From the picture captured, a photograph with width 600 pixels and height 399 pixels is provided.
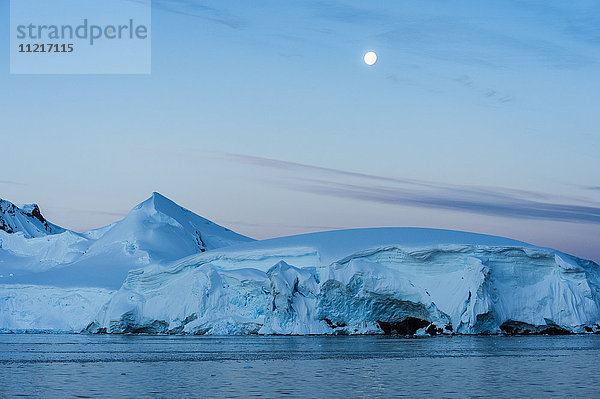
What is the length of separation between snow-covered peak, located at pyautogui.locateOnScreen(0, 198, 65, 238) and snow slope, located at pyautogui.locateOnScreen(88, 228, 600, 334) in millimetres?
36079

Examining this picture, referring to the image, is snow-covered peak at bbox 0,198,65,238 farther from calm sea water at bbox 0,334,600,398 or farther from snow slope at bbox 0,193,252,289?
calm sea water at bbox 0,334,600,398

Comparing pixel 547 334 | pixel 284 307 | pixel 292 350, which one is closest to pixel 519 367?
pixel 292 350

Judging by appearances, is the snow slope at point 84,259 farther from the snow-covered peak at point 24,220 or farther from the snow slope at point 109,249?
the snow-covered peak at point 24,220

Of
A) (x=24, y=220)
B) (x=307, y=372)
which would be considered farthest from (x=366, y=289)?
(x=24, y=220)

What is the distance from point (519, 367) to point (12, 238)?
50986mm

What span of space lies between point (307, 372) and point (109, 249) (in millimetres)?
40417

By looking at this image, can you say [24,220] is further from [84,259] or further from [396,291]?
[396,291]

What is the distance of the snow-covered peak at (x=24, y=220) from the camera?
71125 millimetres

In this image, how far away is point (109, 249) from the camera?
54.9 meters

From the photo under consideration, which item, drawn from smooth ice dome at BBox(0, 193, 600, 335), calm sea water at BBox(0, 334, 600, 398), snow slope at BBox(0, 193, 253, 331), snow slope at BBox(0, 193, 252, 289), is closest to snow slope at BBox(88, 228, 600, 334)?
smooth ice dome at BBox(0, 193, 600, 335)

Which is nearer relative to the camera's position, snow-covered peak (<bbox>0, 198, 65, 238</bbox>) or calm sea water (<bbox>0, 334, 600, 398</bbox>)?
calm sea water (<bbox>0, 334, 600, 398</bbox>)

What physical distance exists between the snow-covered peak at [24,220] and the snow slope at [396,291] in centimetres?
3608

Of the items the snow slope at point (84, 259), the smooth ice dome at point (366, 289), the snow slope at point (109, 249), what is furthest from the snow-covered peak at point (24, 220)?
the smooth ice dome at point (366, 289)

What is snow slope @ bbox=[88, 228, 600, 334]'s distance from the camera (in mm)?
33906
